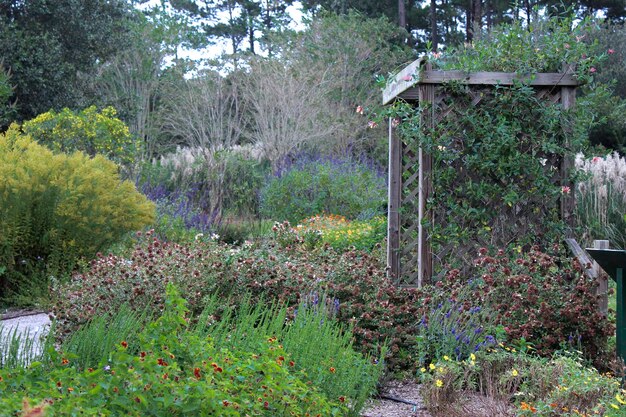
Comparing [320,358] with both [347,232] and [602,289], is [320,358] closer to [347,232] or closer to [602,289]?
[602,289]

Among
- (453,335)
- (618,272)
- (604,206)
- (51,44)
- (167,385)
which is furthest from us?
(51,44)

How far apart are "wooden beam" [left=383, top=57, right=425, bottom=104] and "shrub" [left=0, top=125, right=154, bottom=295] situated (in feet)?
9.16

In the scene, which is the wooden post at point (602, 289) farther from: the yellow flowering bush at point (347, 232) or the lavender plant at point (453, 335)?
the yellow flowering bush at point (347, 232)

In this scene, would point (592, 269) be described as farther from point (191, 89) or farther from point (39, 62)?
point (191, 89)

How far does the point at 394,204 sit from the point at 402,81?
1331mm

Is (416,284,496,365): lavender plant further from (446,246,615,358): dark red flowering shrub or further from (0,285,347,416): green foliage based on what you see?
(0,285,347,416): green foliage

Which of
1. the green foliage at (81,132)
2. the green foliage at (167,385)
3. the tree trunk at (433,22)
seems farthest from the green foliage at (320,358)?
the tree trunk at (433,22)

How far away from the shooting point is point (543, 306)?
4.77 meters

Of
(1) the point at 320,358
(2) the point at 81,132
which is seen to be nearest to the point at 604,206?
(1) the point at 320,358

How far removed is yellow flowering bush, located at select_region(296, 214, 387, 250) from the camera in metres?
9.31

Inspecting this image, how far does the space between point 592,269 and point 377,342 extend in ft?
5.73

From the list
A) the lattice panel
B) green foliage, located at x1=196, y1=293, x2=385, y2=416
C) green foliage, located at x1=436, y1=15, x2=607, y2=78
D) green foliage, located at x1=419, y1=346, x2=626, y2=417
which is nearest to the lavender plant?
green foliage, located at x1=419, y1=346, x2=626, y2=417

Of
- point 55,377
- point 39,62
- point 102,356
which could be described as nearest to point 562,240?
point 102,356

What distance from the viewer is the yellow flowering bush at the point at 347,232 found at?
9312 mm
